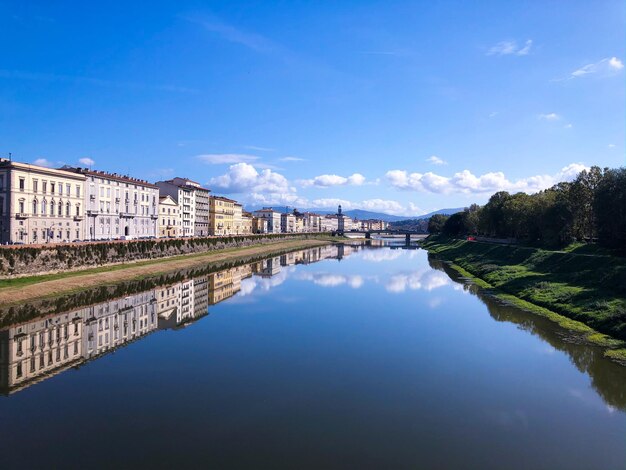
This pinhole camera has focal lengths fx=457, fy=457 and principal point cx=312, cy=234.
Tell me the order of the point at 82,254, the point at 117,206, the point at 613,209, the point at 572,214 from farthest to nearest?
the point at 117,206 → the point at 572,214 → the point at 82,254 → the point at 613,209

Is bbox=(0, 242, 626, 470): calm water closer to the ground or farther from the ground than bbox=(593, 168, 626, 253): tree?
closer to the ground

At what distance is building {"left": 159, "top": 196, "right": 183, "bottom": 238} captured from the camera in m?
77.1

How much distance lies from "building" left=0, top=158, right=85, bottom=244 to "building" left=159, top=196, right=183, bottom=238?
23593 millimetres

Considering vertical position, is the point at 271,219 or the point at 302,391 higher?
the point at 271,219

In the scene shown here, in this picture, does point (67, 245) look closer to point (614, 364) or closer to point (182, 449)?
point (182, 449)

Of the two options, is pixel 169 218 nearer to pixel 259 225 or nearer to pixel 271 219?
pixel 259 225

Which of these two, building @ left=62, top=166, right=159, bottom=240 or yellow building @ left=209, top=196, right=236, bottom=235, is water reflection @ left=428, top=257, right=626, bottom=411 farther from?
yellow building @ left=209, top=196, right=236, bottom=235

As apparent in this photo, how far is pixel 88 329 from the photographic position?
22.1 meters

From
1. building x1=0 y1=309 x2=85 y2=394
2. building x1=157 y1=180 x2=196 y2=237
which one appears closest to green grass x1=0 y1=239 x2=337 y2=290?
building x1=0 y1=309 x2=85 y2=394

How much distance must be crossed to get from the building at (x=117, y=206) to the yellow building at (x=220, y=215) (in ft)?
97.2

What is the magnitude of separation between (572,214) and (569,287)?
798 inches

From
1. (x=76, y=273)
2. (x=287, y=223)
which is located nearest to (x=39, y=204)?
(x=76, y=273)

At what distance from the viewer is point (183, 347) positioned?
63.4ft

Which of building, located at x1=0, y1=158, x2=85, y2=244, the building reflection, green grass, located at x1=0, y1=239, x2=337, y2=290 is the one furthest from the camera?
building, located at x1=0, y1=158, x2=85, y2=244
